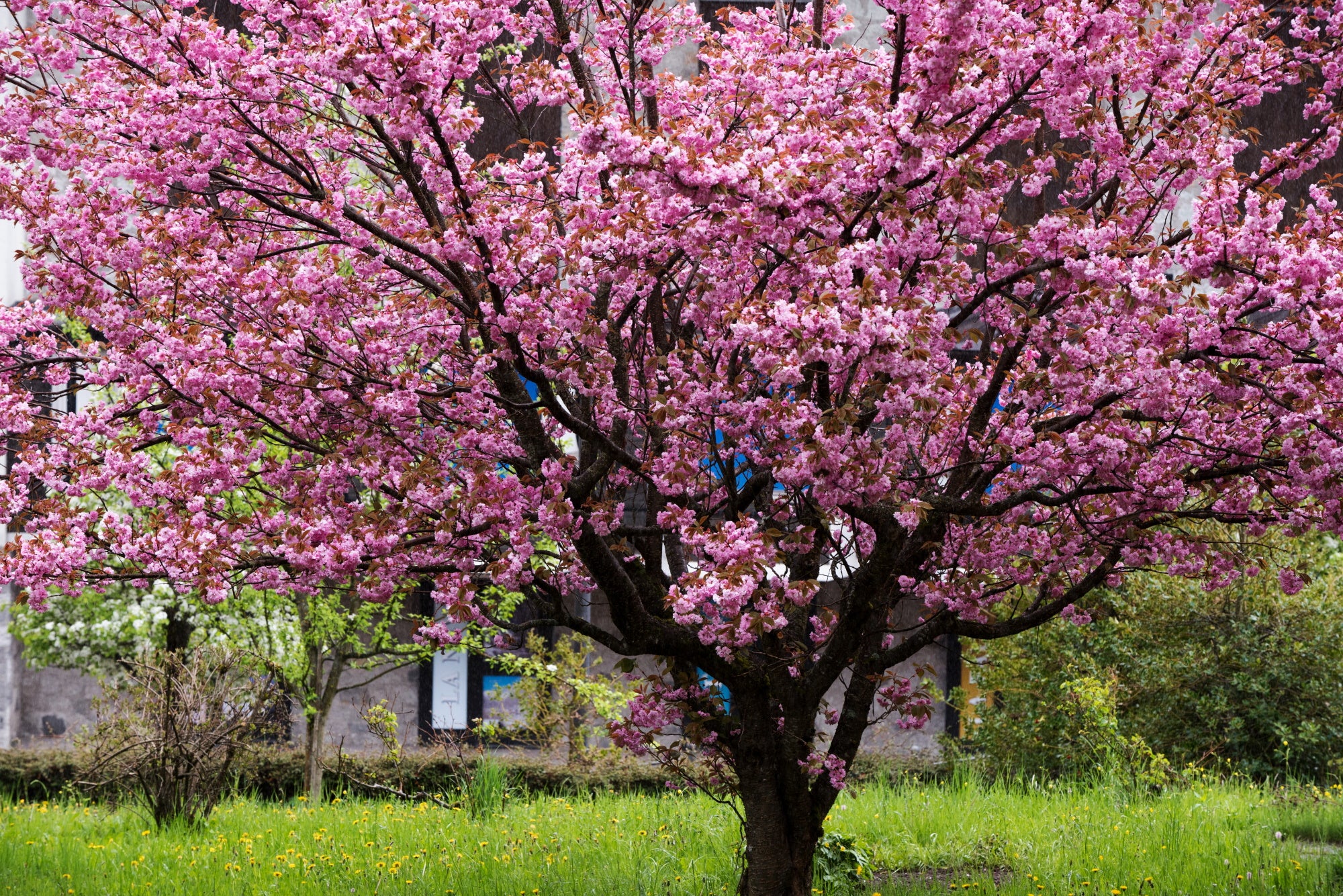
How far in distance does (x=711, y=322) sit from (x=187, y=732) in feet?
18.5

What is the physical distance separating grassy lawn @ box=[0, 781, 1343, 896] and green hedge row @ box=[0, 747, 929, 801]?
6.40 ft

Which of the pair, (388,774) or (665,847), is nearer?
(665,847)

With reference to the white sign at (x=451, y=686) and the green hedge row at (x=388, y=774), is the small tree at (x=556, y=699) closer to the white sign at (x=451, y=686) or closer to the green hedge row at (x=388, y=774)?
the green hedge row at (x=388, y=774)

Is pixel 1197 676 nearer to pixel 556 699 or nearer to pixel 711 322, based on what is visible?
pixel 556 699

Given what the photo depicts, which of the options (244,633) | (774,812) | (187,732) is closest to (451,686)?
(244,633)

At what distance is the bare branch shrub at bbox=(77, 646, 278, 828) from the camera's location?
9453 millimetres

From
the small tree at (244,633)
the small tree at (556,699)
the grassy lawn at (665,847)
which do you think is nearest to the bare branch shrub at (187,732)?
the grassy lawn at (665,847)

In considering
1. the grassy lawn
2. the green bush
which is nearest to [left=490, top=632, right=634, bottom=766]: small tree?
the grassy lawn

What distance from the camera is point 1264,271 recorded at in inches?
198

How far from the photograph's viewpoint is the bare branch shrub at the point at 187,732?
372 inches

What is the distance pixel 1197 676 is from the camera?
12914 mm

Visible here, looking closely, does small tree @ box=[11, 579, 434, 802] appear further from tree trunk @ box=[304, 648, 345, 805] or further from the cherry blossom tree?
the cherry blossom tree

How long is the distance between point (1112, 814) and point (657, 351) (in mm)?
5328

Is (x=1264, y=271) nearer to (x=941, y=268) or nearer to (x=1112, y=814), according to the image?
(x=941, y=268)
